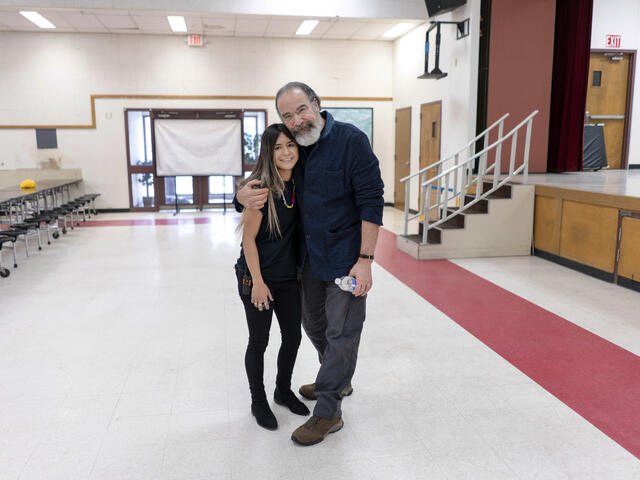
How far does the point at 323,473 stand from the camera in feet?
6.72

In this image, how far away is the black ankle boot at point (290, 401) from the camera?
8.19ft

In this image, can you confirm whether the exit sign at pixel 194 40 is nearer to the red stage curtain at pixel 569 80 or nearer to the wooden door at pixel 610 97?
the red stage curtain at pixel 569 80

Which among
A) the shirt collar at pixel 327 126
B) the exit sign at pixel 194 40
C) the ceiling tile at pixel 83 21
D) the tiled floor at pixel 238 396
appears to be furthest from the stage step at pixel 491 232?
the ceiling tile at pixel 83 21

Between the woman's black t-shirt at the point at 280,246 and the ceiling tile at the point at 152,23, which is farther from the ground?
the ceiling tile at the point at 152,23

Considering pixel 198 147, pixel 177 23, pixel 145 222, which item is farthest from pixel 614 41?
pixel 145 222

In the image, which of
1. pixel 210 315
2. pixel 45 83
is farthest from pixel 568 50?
pixel 45 83

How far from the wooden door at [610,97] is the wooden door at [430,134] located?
2.47 meters

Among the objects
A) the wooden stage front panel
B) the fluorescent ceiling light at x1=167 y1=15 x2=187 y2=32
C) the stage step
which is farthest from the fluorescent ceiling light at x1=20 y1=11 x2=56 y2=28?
the wooden stage front panel

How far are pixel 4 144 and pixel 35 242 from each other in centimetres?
391

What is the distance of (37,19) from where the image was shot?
340 inches

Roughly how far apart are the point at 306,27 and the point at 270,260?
313 inches

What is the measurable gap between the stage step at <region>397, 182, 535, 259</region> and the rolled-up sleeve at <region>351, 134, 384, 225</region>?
12.7 feet

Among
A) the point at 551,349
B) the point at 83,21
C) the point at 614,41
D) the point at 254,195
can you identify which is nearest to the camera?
the point at 254,195

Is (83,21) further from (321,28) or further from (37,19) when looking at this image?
(321,28)
